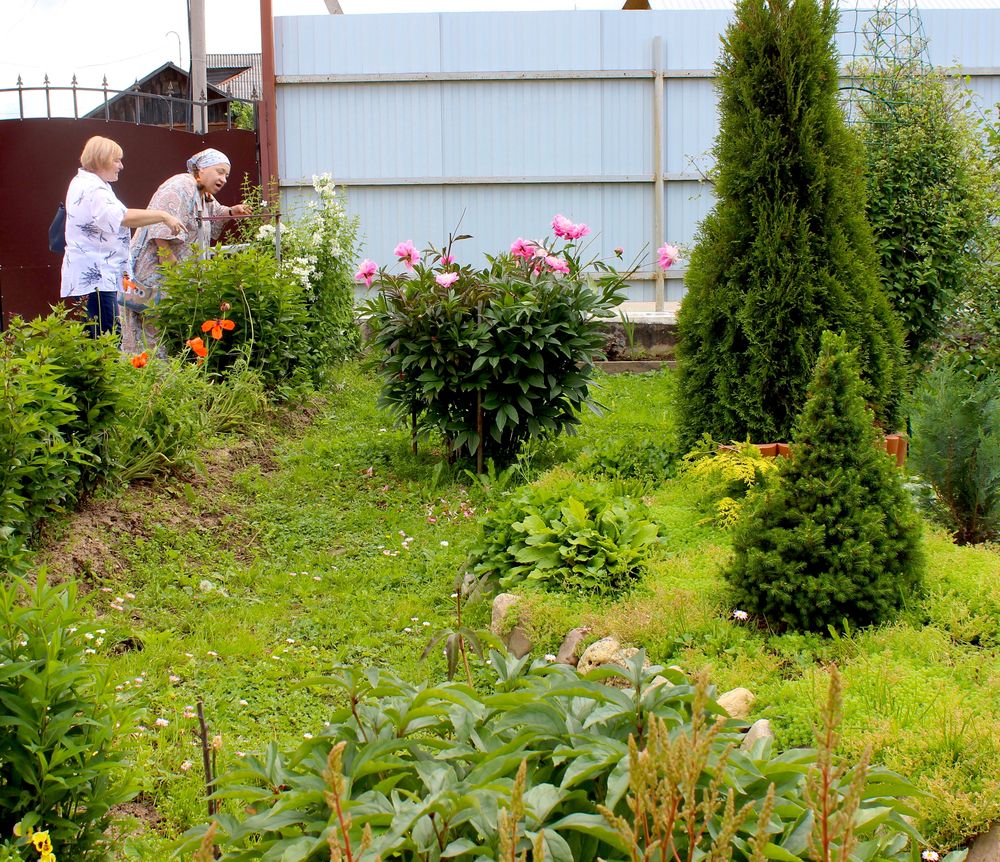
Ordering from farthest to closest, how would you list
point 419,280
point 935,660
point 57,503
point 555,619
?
point 419,280
point 57,503
point 555,619
point 935,660

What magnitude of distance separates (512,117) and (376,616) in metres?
7.90

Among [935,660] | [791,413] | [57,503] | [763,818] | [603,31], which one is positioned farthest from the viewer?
[603,31]

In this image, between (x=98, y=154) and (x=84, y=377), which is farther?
(x=98, y=154)

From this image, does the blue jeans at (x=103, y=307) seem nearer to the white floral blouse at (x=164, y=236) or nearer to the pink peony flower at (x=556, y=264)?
the white floral blouse at (x=164, y=236)

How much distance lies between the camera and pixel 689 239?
10.9m

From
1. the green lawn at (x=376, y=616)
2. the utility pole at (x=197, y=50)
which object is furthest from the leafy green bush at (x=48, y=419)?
the utility pole at (x=197, y=50)

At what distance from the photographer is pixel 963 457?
4.46 m

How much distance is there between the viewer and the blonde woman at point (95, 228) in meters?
7.07

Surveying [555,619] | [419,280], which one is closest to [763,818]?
[555,619]

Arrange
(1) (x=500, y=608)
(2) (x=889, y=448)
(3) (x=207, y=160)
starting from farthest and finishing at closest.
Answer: (3) (x=207, y=160) → (2) (x=889, y=448) → (1) (x=500, y=608)

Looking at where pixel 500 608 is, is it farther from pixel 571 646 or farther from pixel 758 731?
pixel 758 731

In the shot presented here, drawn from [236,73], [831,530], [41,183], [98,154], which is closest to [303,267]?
[98,154]

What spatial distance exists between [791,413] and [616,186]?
6264 millimetres

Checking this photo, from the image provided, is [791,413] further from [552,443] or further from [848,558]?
[848,558]
